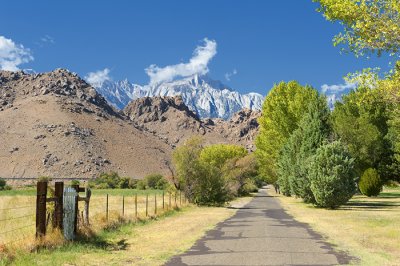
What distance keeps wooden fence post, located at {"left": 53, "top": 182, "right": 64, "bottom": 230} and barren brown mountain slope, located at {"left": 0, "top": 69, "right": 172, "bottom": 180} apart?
113 metres

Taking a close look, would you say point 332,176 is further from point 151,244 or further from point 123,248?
point 123,248

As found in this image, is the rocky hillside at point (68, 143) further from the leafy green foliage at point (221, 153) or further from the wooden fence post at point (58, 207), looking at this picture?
the wooden fence post at point (58, 207)

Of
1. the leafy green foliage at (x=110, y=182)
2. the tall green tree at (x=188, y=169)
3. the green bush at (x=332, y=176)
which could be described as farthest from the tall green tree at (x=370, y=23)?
the leafy green foliage at (x=110, y=182)

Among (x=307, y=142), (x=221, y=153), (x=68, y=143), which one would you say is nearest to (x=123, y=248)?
(x=307, y=142)

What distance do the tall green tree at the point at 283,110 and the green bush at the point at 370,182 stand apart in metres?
9.31

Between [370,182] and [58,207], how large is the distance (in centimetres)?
4366

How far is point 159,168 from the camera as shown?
546 feet

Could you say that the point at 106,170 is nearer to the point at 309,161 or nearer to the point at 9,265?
the point at 309,161

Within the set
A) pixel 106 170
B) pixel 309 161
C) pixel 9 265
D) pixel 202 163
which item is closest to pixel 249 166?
pixel 202 163

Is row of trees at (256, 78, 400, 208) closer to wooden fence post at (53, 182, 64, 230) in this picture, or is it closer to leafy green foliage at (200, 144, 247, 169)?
leafy green foliage at (200, 144, 247, 169)

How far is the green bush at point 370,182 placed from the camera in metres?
51.6

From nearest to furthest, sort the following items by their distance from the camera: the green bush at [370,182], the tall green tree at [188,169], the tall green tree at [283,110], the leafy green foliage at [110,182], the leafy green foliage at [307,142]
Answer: the leafy green foliage at [307,142] < the tall green tree at [188,169] < the green bush at [370,182] < the tall green tree at [283,110] < the leafy green foliage at [110,182]

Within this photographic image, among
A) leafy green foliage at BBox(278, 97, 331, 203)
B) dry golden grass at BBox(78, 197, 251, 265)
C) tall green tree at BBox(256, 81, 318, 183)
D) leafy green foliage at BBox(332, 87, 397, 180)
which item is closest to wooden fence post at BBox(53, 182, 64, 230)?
dry golden grass at BBox(78, 197, 251, 265)

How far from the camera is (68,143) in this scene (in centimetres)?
15625
